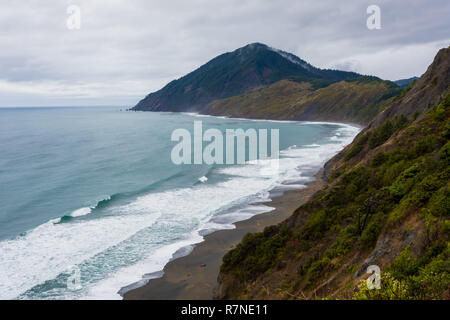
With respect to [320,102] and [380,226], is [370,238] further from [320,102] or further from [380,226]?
[320,102]

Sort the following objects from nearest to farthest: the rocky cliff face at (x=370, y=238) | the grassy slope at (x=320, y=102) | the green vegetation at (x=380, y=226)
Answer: the green vegetation at (x=380, y=226), the rocky cliff face at (x=370, y=238), the grassy slope at (x=320, y=102)

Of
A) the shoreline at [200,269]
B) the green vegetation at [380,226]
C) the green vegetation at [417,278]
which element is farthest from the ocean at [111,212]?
the green vegetation at [417,278]

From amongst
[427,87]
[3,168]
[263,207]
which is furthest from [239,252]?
[3,168]

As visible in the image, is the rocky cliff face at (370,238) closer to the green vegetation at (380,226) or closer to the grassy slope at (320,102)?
the green vegetation at (380,226)

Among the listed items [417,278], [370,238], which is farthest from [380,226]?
[417,278]

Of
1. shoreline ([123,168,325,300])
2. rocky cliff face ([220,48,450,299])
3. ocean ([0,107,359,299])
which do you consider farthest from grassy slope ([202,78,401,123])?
rocky cliff face ([220,48,450,299])
